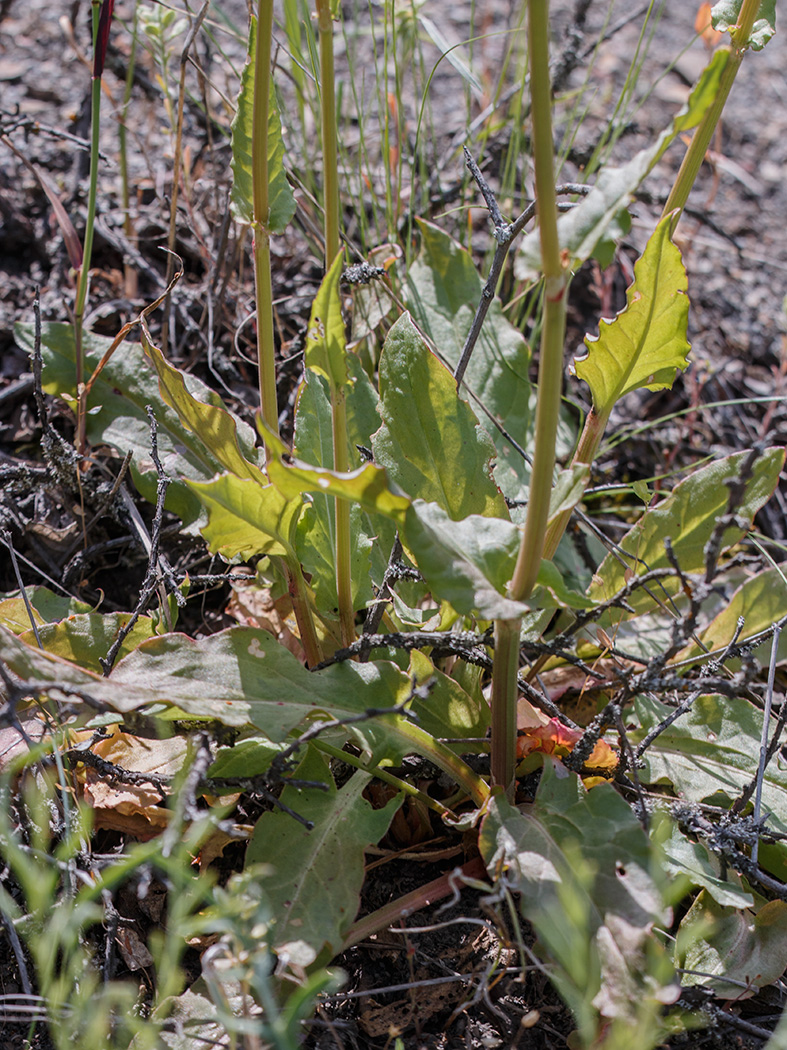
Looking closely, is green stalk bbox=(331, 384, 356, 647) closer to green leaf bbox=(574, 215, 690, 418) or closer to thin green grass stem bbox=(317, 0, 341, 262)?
thin green grass stem bbox=(317, 0, 341, 262)

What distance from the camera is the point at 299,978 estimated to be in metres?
1.05

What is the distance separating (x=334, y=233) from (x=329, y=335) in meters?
0.16

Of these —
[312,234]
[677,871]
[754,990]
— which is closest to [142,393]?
[312,234]

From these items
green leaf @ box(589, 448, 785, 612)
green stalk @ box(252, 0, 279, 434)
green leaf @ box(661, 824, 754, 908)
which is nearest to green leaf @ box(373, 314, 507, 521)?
green stalk @ box(252, 0, 279, 434)

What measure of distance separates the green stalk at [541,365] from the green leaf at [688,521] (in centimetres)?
38

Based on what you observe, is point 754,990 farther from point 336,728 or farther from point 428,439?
point 428,439

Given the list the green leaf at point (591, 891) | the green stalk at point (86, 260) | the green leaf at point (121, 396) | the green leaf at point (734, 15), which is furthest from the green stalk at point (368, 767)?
the green leaf at point (734, 15)

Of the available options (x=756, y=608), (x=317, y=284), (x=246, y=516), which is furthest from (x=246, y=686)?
(x=317, y=284)

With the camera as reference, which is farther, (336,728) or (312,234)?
(312,234)

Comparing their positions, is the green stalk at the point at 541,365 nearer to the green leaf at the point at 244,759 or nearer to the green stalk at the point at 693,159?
the green stalk at the point at 693,159

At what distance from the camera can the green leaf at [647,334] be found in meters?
1.19

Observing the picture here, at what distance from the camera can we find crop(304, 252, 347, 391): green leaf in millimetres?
1003

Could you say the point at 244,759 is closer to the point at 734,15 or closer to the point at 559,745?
the point at 559,745

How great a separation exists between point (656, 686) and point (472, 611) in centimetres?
29
